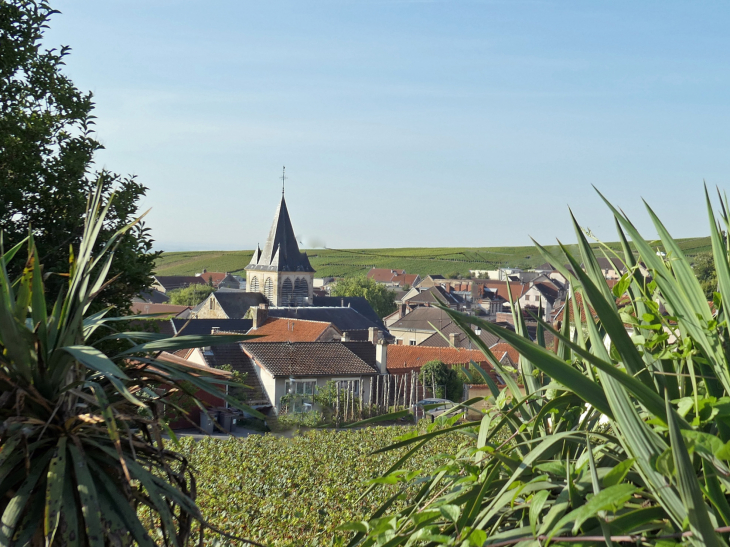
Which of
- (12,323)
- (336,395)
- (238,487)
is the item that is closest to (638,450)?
(12,323)

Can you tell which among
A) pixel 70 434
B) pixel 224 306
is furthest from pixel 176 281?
pixel 70 434

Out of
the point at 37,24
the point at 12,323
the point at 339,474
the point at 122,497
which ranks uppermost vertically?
the point at 37,24

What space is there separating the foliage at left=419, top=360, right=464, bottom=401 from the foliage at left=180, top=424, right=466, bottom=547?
16.4m

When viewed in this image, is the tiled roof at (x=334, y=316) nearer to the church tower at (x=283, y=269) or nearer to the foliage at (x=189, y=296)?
the church tower at (x=283, y=269)

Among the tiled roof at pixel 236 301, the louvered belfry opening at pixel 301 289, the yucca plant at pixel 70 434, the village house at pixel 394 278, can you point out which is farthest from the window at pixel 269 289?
the yucca plant at pixel 70 434

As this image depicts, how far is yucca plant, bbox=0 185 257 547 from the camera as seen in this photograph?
209 cm

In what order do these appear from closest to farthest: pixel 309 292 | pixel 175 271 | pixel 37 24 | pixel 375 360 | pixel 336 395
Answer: pixel 37 24 → pixel 336 395 → pixel 375 360 → pixel 309 292 → pixel 175 271

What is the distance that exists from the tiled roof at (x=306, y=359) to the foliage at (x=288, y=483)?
15.8 m

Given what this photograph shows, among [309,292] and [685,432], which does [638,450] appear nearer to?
[685,432]

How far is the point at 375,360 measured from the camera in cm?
3425

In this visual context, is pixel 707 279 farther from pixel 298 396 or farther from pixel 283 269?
pixel 283 269

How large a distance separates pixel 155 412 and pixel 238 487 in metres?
6.66

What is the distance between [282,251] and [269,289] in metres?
4.54

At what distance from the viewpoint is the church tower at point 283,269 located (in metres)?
79.9
